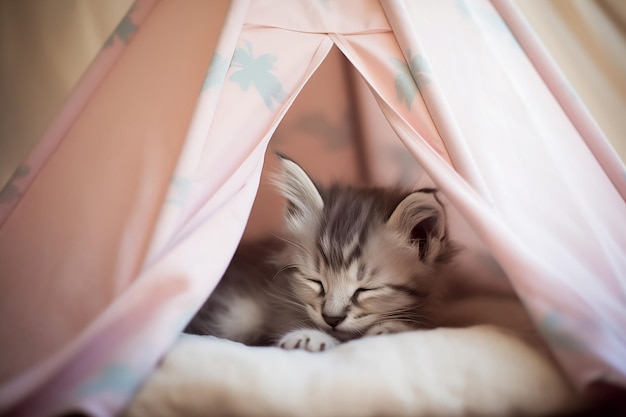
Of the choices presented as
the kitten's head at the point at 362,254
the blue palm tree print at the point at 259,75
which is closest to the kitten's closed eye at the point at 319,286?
the kitten's head at the point at 362,254

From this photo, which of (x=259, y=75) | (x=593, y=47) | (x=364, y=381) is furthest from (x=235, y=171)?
(x=593, y=47)

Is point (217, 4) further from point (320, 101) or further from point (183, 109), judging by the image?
point (320, 101)

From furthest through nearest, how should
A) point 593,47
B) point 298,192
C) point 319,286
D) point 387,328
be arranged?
1. point 593,47
2. point 298,192
3. point 319,286
4. point 387,328

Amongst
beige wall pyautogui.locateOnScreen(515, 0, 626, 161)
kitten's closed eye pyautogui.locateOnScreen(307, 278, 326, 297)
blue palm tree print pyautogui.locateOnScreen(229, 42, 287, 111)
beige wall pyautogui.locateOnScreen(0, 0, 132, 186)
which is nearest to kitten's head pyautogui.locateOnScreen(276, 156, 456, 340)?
kitten's closed eye pyautogui.locateOnScreen(307, 278, 326, 297)

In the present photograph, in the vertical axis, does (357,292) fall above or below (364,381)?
above

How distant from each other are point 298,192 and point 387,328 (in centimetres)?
52

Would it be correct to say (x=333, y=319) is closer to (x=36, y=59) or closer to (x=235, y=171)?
(x=235, y=171)

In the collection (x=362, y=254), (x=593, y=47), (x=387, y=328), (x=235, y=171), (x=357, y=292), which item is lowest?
(x=387, y=328)

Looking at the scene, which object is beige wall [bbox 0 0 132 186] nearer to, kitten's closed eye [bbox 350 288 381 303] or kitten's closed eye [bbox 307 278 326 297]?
kitten's closed eye [bbox 307 278 326 297]

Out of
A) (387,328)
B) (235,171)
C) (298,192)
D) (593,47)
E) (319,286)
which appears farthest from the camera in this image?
(593,47)

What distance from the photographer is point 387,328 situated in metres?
1.24

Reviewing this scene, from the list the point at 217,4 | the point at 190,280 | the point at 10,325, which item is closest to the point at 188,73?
the point at 217,4

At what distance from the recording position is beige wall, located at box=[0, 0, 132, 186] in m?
1.83

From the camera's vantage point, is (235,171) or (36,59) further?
(36,59)
